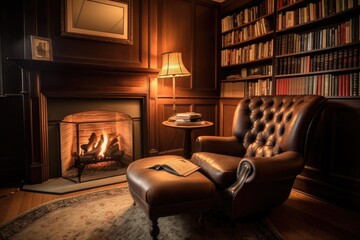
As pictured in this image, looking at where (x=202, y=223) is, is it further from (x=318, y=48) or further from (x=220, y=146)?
(x=318, y=48)

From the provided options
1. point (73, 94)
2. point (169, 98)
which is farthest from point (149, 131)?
point (73, 94)

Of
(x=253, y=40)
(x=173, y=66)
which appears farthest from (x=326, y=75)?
(x=173, y=66)

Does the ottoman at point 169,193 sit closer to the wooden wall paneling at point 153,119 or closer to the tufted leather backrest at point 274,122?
the tufted leather backrest at point 274,122

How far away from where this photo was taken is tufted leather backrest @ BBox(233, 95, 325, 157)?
170 centimetres

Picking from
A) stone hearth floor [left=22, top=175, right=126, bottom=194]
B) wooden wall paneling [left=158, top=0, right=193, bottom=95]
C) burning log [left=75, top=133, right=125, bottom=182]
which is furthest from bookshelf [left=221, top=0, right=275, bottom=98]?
stone hearth floor [left=22, top=175, right=126, bottom=194]

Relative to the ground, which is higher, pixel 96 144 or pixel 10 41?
pixel 10 41

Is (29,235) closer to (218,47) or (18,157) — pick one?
(18,157)

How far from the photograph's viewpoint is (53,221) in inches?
67.9

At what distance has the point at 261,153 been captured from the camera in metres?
1.98

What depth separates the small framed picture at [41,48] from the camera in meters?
2.28

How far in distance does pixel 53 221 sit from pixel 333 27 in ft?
9.19

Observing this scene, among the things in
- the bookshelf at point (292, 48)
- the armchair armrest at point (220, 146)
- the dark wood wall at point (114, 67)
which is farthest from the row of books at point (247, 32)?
the armchair armrest at point (220, 146)

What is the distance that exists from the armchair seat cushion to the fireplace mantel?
4.61 ft

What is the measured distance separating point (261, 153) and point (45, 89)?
212 cm
